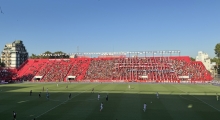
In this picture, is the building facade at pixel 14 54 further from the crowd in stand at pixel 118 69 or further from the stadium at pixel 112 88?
the crowd in stand at pixel 118 69

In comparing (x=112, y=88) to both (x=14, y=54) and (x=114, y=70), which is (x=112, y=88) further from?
(x=14, y=54)

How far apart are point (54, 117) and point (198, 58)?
A: 169968mm

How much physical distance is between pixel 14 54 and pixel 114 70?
74.7 m

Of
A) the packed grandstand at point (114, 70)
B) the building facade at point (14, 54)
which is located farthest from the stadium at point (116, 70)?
the building facade at point (14, 54)

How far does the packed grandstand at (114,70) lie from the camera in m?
85.1

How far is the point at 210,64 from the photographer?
143 metres

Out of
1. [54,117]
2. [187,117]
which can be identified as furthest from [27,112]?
[187,117]

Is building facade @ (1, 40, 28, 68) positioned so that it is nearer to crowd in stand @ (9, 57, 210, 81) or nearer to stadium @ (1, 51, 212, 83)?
stadium @ (1, 51, 212, 83)

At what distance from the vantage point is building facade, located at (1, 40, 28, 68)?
131000 mm

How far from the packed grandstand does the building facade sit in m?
28.8

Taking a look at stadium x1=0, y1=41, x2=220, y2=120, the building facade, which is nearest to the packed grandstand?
stadium x1=0, y1=41, x2=220, y2=120

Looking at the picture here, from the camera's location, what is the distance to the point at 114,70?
93125 mm

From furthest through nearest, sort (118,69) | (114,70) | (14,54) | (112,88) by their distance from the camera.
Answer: (14,54) → (118,69) → (114,70) → (112,88)

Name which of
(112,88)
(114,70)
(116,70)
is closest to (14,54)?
(114,70)
